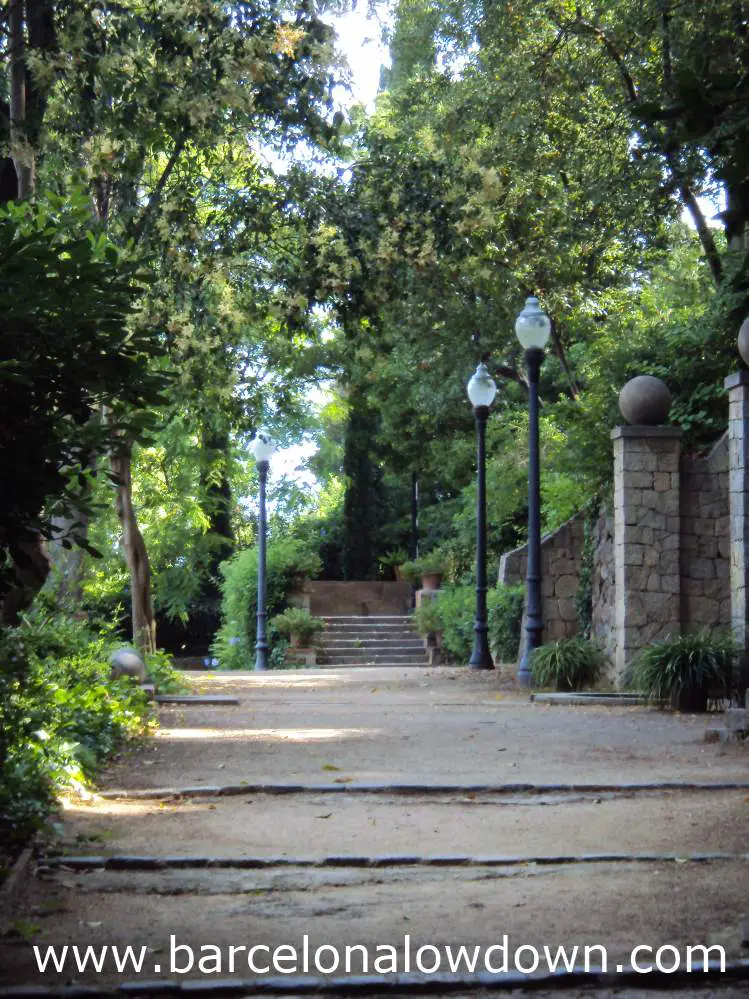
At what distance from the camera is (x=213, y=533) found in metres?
30.8

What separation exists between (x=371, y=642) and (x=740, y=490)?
55.2 ft

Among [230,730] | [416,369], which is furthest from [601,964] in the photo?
[416,369]

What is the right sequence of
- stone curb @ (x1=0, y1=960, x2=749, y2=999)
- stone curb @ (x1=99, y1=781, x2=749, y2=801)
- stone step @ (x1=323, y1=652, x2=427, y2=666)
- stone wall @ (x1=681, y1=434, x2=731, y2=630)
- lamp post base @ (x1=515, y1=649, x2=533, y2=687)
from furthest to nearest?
1. stone step @ (x1=323, y1=652, x2=427, y2=666)
2. lamp post base @ (x1=515, y1=649, x2=533, y2=687)
3. stone wall @ (x1=681, y1=434, x2=731, y2=630)
4. stone curb @ (x1=99, y1=781, x2=749, y2=801)
5. stone curb @ (x1=0, y1=960, x2=749, y2=999)

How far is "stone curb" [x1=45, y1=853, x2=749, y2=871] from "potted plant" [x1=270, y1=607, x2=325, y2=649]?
20.6 meters

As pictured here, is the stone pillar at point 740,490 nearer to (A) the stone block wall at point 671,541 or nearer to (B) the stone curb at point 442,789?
(A) the stone block wall at point 671,541

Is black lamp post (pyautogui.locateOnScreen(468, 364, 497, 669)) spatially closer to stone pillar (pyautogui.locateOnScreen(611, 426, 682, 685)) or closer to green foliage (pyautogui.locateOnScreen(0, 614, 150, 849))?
stone pillar (pyautogui.locateOnScreen(611, 426, 682, 685))

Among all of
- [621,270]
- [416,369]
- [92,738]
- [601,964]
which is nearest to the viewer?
[601,964]

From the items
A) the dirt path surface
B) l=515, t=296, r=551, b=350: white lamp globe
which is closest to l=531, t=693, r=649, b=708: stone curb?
the dirt path surface

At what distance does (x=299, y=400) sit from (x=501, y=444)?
1135 cm

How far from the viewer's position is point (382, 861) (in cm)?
517

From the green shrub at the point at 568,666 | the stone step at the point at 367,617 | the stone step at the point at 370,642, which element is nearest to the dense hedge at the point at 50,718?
the green shrub at the point at 568,666

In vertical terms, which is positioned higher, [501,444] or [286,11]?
[286,11]

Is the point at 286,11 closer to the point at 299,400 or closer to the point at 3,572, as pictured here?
the point at 3,572

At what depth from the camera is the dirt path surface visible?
3961 millimetres
